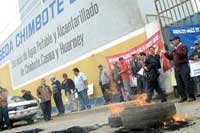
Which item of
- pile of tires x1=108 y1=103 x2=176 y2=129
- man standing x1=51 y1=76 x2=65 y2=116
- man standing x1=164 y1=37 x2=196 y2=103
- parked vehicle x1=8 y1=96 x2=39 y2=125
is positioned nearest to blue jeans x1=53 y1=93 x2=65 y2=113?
man standing x1=51 y1=76 x2=65 y2=116

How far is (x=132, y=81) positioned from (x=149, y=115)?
7.40 metres

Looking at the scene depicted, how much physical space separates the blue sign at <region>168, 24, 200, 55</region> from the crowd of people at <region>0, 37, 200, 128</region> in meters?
0.52

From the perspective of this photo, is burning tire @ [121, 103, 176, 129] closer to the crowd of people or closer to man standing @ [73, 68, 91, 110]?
the crowd of people

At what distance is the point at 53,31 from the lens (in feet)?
74.5

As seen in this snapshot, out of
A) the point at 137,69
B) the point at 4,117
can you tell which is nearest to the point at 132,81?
the point at 137,69

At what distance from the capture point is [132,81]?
50.3ft

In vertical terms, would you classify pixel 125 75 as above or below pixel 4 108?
above

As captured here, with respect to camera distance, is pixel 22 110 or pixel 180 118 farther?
pixel 22 110

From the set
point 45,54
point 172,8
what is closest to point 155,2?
point 172,8

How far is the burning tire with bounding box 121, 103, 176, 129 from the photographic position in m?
7.92

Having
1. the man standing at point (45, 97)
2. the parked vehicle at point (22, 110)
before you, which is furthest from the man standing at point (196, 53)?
the parked vehicle at point (22, 110)

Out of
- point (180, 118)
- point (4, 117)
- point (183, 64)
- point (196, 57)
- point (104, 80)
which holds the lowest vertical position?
point (180, 118)

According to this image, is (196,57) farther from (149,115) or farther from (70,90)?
(70,90)

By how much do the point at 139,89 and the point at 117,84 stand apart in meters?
1.39
